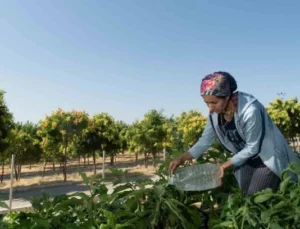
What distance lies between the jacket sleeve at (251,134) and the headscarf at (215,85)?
0.14 metres

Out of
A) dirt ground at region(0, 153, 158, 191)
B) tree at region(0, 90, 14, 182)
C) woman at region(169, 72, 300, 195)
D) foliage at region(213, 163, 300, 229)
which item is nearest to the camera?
foliage at region(213, 163, 300, 229)

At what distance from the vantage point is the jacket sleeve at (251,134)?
1640mm

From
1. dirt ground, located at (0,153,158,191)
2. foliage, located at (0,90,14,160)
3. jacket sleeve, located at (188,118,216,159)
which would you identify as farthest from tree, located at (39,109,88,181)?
jacket sleeve, located at (188,118,216,159)

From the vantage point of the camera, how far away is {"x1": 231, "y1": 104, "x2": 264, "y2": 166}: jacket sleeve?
1640mm

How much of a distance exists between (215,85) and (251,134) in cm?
28

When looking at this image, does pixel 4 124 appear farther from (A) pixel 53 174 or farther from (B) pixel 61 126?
(A) pixel 53 174

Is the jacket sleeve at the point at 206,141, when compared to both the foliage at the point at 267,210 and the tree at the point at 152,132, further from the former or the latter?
the tree at the point at 152,132

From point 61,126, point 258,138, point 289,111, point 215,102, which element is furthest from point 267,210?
point 289,111

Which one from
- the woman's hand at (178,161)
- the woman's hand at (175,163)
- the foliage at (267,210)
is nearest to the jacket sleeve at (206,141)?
the woman's hand at (178,161)

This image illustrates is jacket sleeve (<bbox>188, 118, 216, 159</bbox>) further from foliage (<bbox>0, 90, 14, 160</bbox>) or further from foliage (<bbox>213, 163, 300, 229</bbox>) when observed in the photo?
foliage (<bbox>0, 90, 14, 160</bbox>)

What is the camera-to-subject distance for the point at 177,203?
132 cm

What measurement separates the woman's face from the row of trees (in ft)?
67.2

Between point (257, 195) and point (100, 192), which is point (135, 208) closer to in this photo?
point (100, 192)

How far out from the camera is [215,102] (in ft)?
5.64
